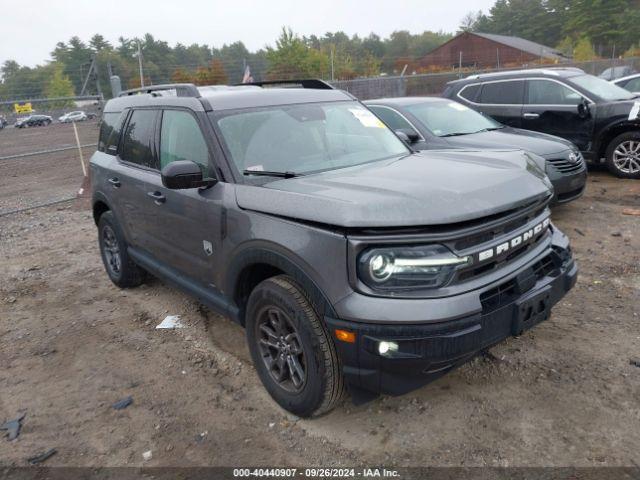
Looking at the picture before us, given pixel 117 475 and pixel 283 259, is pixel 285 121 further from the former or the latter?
pixel 117 475

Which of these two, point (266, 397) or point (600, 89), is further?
point (600, 89)

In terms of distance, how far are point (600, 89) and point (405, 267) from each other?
7716mm

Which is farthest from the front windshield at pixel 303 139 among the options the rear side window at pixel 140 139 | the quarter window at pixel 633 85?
the quarter window at pixel 633 85

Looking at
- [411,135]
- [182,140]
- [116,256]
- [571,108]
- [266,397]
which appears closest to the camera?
[266,397]

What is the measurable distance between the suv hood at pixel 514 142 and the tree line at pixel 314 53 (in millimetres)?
7837

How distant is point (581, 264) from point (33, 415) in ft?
15.8

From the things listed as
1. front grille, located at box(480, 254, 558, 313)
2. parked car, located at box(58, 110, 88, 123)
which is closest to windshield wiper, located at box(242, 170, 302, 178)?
front grille, located at box(480, 254, 558, 313)

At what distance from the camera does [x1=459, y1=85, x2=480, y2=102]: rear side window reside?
889 cm

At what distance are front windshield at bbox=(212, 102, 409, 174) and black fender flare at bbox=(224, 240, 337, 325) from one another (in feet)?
1.89

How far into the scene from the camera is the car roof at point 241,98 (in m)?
3.42

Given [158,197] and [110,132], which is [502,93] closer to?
[110,132]

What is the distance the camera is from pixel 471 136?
6613 mm

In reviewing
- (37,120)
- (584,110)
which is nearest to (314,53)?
(37,120)

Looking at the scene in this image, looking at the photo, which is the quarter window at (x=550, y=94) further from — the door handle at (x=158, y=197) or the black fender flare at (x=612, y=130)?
the door handle at (x=158, y=197)
